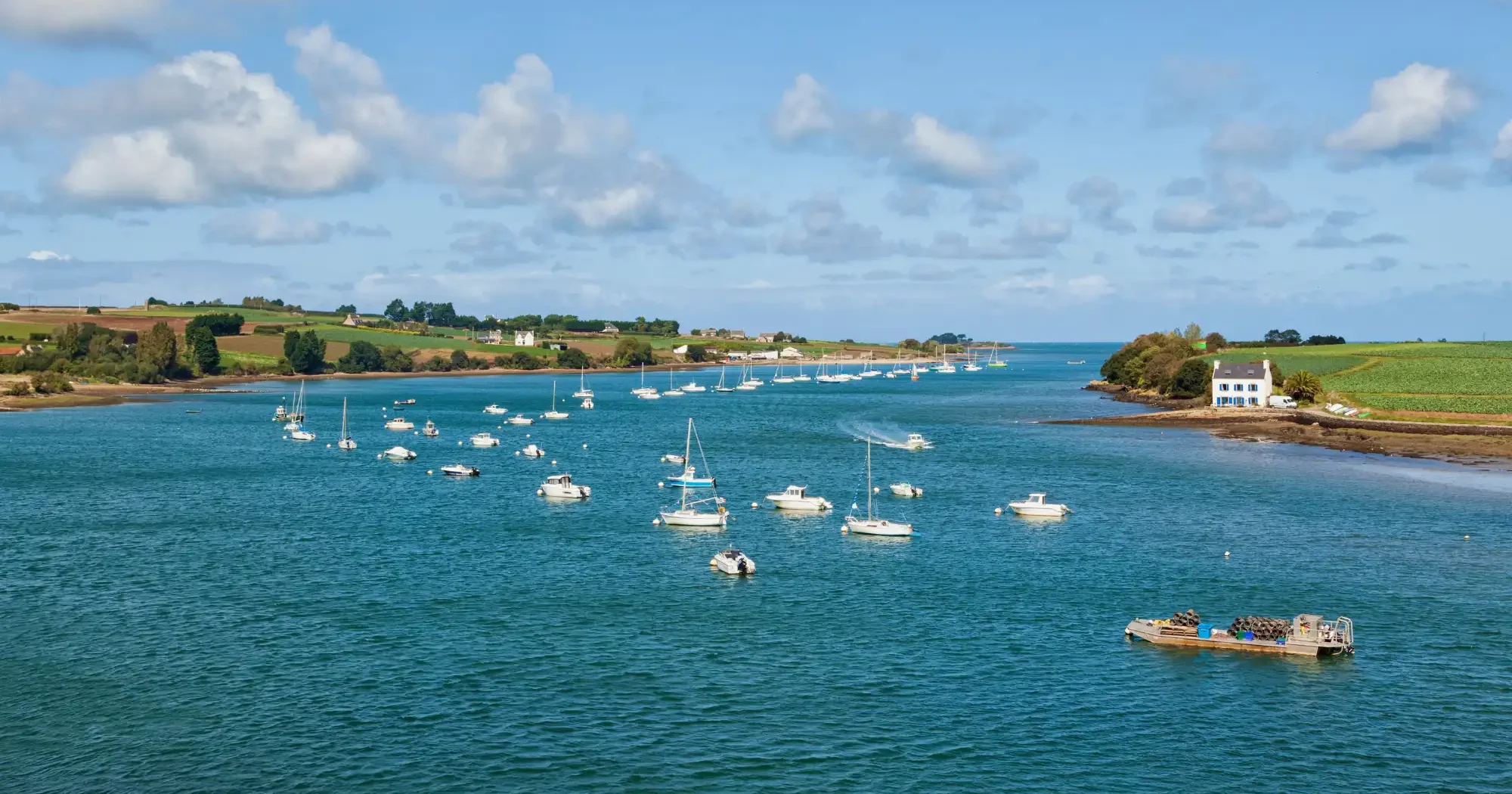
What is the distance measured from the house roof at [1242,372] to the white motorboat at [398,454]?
117m

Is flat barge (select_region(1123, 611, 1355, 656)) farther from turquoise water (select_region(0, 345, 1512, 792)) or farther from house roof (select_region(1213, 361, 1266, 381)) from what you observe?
house roof (select_region(1213, 361, 1266, 381))

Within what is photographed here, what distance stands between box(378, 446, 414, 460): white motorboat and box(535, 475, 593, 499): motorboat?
33.7 metres

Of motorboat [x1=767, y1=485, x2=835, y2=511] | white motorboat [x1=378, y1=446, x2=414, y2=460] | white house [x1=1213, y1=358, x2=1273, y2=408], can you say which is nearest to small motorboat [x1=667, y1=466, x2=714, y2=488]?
motorboat [x1=767, y1=485, x2=835, y2=511]

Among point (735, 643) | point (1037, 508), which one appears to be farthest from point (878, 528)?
point (735, 643)

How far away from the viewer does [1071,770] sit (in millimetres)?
40281

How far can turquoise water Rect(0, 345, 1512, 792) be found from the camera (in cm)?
4062

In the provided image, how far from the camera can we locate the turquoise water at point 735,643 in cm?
4062

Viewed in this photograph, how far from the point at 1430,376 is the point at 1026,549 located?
144 meters

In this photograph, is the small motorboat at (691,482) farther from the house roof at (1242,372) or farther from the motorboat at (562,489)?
the house roof at (1242,372)

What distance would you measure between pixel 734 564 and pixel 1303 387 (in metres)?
137

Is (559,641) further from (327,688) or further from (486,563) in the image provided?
(486,563)

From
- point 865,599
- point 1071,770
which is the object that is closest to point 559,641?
point 865,599

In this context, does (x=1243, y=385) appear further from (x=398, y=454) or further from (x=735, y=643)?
(x=735, y=643)

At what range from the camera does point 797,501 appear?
305ft
